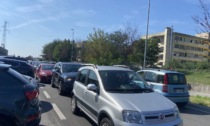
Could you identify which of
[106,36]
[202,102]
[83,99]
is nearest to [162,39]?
[106,36]

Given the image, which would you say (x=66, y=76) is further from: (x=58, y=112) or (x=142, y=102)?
(x=142, y=102)

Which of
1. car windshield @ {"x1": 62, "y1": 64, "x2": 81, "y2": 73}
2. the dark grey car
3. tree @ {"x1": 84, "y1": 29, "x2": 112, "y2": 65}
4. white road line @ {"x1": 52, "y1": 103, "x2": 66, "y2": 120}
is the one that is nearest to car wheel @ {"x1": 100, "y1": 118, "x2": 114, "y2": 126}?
white road line @ {"x1": 52, "y1": 103, "x2": 66, "y2": 120}

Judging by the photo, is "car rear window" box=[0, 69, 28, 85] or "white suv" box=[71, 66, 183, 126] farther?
"white suv" box=[71, 66, 183, 126]

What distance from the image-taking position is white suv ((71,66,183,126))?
5844 mm

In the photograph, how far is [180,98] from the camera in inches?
485

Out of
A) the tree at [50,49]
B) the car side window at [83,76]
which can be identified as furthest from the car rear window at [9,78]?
the tree at [50,49]

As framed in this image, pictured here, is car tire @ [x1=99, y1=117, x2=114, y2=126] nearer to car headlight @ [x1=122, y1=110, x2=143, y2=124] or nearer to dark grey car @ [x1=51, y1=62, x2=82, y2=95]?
car headlight @ [x1=122, y1=110, x2=143, y2=124]

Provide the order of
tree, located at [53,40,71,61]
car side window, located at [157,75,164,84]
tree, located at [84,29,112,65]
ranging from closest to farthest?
car side window, located at [157,75,164,84], tree, located at [84,29,112,65], tree, located at [53,40,71,61]

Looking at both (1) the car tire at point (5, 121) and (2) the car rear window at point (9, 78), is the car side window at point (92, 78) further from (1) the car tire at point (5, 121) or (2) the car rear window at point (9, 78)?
(1) the car tire at point (5, 121)

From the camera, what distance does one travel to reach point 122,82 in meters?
7.38

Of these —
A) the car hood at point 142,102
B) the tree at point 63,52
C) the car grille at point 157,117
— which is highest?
the tree at point 63,52

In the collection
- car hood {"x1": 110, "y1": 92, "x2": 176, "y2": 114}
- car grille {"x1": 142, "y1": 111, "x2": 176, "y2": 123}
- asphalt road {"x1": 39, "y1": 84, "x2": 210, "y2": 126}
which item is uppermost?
car hood {"x1": 110, "y1": 92, "x2": 176, "y2": 114}

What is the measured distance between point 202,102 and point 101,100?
996 cm

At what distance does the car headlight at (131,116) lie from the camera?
18.9 feet
